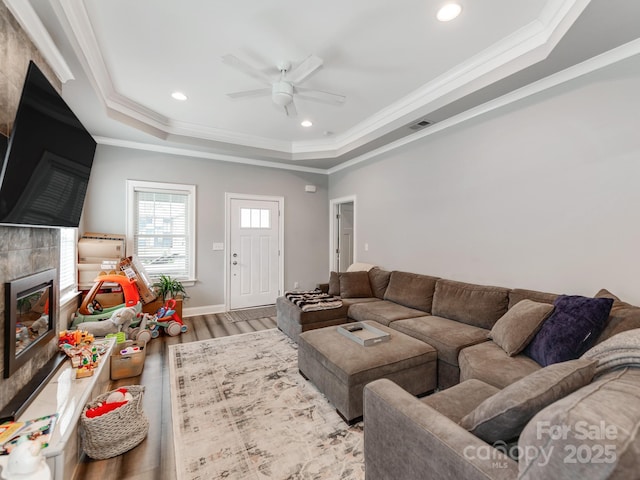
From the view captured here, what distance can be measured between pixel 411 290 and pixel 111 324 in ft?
11.8

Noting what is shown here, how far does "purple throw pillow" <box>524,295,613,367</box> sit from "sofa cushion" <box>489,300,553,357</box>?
0.22 feet

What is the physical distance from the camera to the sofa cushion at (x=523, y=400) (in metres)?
0.96

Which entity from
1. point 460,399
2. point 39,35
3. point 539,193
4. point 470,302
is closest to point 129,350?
point 39,35

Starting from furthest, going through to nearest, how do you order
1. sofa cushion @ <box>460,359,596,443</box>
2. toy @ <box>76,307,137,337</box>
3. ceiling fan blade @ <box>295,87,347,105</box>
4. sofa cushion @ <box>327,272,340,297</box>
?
sofa cushion @ <box>327,272,340,297</box> → toy @ <box>76,307,137,337</box> → ceiling fan blade @ <box>295,87,347,105</box> → sofa cushion @ <box>460,359,596,443</box>

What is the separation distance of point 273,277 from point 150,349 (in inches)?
97.6

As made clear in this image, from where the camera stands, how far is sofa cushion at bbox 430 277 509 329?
2736mm

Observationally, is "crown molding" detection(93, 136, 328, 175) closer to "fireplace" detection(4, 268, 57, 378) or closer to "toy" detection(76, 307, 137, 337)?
"toy" detection(76, 307, 137, 337)

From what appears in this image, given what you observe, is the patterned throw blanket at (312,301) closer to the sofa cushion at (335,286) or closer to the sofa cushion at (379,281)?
the sofa cushion at (335,286)

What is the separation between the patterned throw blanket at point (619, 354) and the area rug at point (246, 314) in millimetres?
4223

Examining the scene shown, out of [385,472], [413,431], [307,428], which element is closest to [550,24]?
[413,431]

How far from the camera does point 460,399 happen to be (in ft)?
5.08

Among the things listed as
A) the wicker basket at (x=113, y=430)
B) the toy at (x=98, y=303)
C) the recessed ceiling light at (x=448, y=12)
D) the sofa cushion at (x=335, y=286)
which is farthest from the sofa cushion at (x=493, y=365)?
the toy at (x=98, y=303)

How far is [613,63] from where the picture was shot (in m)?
2.22

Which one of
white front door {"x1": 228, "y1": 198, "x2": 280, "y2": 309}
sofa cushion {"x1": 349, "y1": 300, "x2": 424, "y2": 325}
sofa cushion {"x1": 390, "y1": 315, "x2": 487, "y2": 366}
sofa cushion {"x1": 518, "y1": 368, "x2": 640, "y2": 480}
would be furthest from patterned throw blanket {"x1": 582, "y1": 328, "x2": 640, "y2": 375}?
white front door {"x1": 228, "y1": 198, "x2": 280, "y2": 309}
